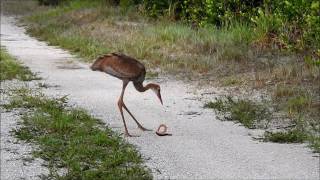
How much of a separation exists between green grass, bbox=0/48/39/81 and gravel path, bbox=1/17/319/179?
0.39 m

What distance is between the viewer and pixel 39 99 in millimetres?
9875

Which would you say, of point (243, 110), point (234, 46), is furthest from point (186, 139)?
point (234, 46)

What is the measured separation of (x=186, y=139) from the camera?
7.66 m

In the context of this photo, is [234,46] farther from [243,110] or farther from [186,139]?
[186,139]

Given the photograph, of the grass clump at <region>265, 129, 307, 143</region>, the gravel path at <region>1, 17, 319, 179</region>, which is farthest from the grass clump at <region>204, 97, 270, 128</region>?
the grass clump at <region>265, 129, 307, 143</region>

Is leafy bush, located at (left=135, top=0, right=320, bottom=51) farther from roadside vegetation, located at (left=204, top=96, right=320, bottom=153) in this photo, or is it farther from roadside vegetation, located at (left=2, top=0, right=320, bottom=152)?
roadside vegetation, located at (left=204, top=96, right=320, bottom=153)

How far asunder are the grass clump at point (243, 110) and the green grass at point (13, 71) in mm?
4347

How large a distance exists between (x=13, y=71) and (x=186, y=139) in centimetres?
608

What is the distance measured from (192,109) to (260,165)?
2.82 metres

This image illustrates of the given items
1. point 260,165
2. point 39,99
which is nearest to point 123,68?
point 260,165

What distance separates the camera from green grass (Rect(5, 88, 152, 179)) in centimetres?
628

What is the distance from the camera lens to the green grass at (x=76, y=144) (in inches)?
247

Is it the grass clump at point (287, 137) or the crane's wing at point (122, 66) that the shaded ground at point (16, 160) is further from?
the grass clump at point (287, 137)

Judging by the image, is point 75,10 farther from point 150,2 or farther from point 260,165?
point 260,165
